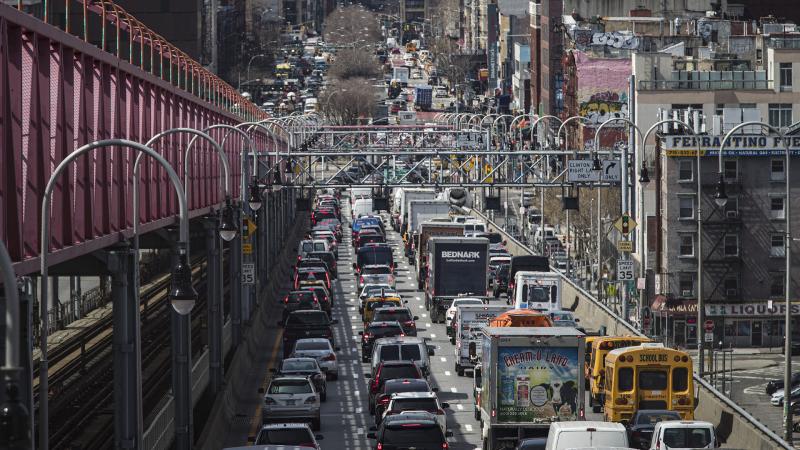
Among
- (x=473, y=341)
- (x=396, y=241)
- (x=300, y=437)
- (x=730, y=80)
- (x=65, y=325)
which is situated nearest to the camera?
(x=300, y=437)

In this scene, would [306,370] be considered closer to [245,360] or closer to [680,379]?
[245,360]

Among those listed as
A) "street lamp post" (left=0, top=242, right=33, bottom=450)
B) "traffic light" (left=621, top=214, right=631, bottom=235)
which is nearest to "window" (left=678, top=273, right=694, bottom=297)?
"traffic light" (left=621, top=214, right=631, bottom=235)

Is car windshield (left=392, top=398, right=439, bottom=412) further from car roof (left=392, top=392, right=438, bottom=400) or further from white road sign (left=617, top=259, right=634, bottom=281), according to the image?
white road sign (left=617, top=259, right=634, bottom=281)

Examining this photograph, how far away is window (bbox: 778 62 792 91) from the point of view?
113m

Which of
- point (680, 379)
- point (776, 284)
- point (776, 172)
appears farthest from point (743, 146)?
point (680, 379)

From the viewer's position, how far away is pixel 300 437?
3528cm

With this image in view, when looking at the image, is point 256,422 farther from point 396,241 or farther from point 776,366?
point 396,241

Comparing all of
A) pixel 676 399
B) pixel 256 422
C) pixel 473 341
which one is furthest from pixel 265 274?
pixel 676 399

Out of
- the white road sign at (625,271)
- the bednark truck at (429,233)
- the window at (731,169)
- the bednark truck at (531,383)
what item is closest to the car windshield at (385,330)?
the white road sign at (625,271)

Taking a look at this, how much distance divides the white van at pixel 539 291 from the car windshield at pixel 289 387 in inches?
836

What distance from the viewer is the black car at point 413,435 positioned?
35062 mm

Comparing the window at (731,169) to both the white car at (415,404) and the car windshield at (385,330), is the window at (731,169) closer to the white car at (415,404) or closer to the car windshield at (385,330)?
the car windshield at (385,330)

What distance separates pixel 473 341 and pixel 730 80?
60304 mm

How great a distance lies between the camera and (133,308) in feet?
117
